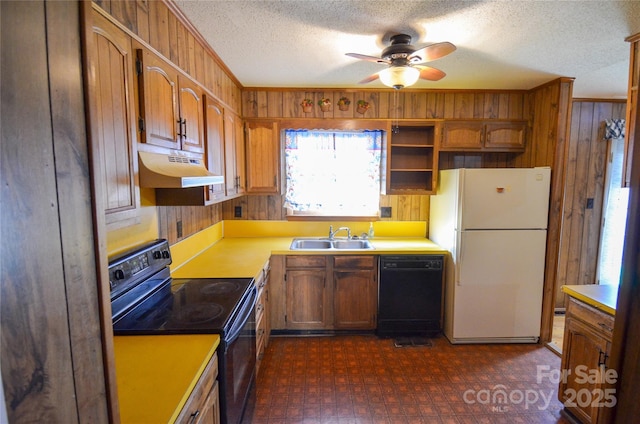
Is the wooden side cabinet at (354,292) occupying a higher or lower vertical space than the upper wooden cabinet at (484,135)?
lower

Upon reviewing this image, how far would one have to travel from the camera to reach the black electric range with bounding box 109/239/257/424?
1.37m

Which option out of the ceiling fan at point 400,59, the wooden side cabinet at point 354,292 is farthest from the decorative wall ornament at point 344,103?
the wooden side cabinet at point 354,292

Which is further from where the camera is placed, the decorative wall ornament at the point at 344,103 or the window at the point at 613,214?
the window at the point at 613,214

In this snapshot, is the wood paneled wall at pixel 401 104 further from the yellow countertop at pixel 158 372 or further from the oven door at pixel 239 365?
the yellow countertop at pixel 158 372

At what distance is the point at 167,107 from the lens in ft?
5.22

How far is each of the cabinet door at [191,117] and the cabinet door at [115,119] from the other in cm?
45

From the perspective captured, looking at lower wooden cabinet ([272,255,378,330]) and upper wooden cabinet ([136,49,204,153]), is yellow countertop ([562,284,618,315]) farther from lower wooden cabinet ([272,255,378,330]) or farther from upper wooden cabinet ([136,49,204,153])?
upper wooden cabinet ([136,49,204,153])

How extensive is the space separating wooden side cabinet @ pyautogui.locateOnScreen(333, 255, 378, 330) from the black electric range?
113cm

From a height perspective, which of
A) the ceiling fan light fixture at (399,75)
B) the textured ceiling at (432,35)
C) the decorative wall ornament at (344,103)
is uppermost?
the textured ceiling at (432,35)

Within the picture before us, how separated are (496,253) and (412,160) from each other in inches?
50.2

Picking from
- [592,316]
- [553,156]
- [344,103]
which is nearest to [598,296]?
[592,316]

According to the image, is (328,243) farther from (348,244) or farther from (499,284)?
(499,284)

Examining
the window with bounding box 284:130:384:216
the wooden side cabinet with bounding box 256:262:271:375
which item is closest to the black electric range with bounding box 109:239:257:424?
the wooden side cabinet with bounding box 256:262:271:375

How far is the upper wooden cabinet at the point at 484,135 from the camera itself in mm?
3195
